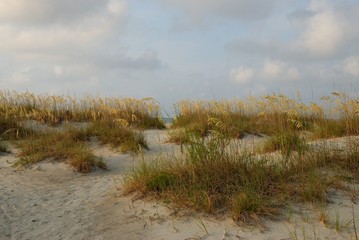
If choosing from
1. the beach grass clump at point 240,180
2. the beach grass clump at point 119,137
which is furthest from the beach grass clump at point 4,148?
the beach grass clump at point 240,180

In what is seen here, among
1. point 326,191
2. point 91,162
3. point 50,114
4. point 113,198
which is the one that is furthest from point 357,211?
point 50,114

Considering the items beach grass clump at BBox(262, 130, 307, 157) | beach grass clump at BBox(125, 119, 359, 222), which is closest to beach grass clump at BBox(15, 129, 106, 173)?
beach grass clump at BBox(125, 119, 359, 222)

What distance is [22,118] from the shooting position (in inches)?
414

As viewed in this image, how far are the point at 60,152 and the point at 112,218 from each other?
3.12m

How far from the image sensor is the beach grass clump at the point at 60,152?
677cm

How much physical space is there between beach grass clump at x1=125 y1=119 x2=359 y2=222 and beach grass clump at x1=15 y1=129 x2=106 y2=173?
1.70m

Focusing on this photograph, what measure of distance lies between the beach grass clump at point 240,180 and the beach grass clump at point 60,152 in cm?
170

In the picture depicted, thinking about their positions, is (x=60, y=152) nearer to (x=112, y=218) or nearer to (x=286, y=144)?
(x=112, y=218)

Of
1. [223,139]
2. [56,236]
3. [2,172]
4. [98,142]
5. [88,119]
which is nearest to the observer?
[56,236]

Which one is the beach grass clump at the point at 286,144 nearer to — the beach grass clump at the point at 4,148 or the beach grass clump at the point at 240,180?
the beach grass clump at the point at 240,180

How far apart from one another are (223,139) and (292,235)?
1.82 metres

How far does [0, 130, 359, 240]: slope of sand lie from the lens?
388 cm

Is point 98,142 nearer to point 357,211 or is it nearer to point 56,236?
point 56,236

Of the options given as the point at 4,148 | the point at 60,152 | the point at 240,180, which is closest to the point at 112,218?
the point at 240,180
